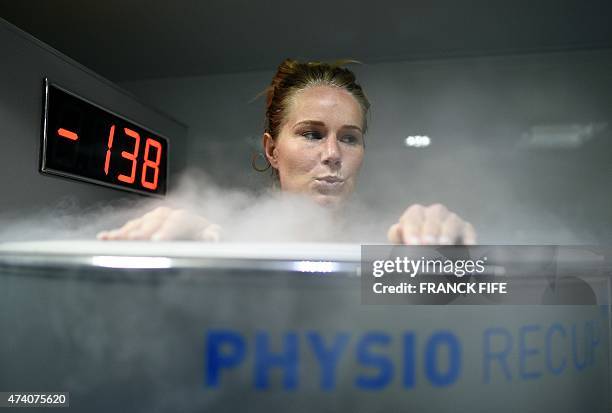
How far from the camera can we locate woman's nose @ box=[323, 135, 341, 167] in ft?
4.38

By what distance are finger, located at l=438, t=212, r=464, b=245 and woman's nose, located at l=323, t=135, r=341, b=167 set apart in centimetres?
74

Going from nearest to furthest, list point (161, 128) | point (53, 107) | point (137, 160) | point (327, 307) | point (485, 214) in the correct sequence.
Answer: point (327, 307) → point (53, 107) → point (137, 160) → point (161, 128) → point (485, 214)

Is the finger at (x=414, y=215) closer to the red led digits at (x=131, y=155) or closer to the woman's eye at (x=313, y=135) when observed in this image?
the woman's eye at (x=313, y=135)

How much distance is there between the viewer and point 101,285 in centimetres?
57

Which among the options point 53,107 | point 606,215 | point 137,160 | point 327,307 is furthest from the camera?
point 606,215

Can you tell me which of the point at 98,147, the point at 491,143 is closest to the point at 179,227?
the point at 98,147

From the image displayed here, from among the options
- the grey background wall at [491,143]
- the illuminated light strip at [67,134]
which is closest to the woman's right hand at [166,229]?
the illuminated light strip at [67,134]

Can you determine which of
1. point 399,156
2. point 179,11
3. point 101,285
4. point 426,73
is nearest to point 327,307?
point 101,285

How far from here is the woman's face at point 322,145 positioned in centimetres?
134

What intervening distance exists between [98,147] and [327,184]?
0.83 metres

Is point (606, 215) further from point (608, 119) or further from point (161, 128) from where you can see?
point (161, 128)

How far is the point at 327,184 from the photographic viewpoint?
134 centimetres

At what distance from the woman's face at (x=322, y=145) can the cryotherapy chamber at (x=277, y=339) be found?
81 cm

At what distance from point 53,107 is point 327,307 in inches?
48.1
